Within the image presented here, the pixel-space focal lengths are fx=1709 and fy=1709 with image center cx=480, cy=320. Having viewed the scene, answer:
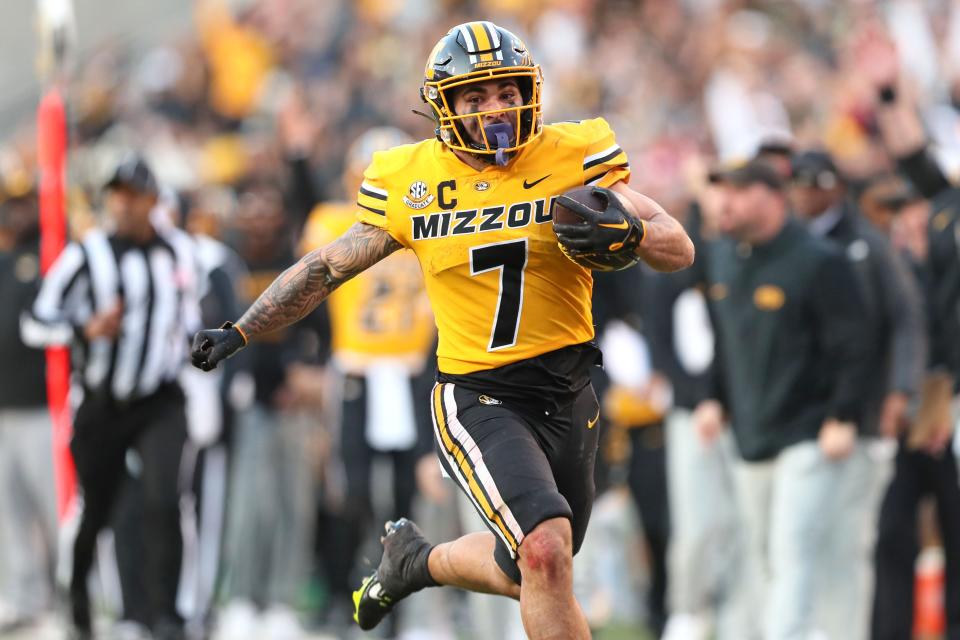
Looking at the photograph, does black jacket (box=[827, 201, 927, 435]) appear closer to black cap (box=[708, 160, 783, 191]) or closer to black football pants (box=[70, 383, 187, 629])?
black cap (box=[708, 160, 783, 191])

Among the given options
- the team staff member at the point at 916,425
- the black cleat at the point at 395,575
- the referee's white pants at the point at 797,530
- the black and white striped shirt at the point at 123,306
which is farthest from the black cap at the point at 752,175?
the black and white striped shirt at the point at 123,306

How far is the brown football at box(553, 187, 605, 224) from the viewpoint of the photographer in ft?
17.2

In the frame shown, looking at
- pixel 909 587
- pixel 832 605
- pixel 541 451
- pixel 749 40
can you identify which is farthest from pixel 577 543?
pixel 749 40

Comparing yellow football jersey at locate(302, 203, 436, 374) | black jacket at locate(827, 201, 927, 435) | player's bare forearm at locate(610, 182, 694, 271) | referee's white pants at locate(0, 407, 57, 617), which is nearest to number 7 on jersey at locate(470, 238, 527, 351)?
player's bare forearm at locate(610, 182, 694, 271)

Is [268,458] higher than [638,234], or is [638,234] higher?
[638,234]

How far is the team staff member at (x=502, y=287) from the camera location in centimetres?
549

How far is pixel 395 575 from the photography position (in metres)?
6.27

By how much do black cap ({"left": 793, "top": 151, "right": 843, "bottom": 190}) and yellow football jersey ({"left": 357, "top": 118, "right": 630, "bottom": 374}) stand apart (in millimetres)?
2837

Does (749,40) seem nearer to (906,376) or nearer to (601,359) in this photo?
(906,376)

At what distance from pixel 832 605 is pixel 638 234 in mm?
3412

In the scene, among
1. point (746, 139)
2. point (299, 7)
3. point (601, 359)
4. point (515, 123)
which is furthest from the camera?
point (299, 7)

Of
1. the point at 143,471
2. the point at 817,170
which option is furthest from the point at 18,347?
the point at 817,170

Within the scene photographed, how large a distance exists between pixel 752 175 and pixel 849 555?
72.0 inches

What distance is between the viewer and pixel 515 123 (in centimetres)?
562
